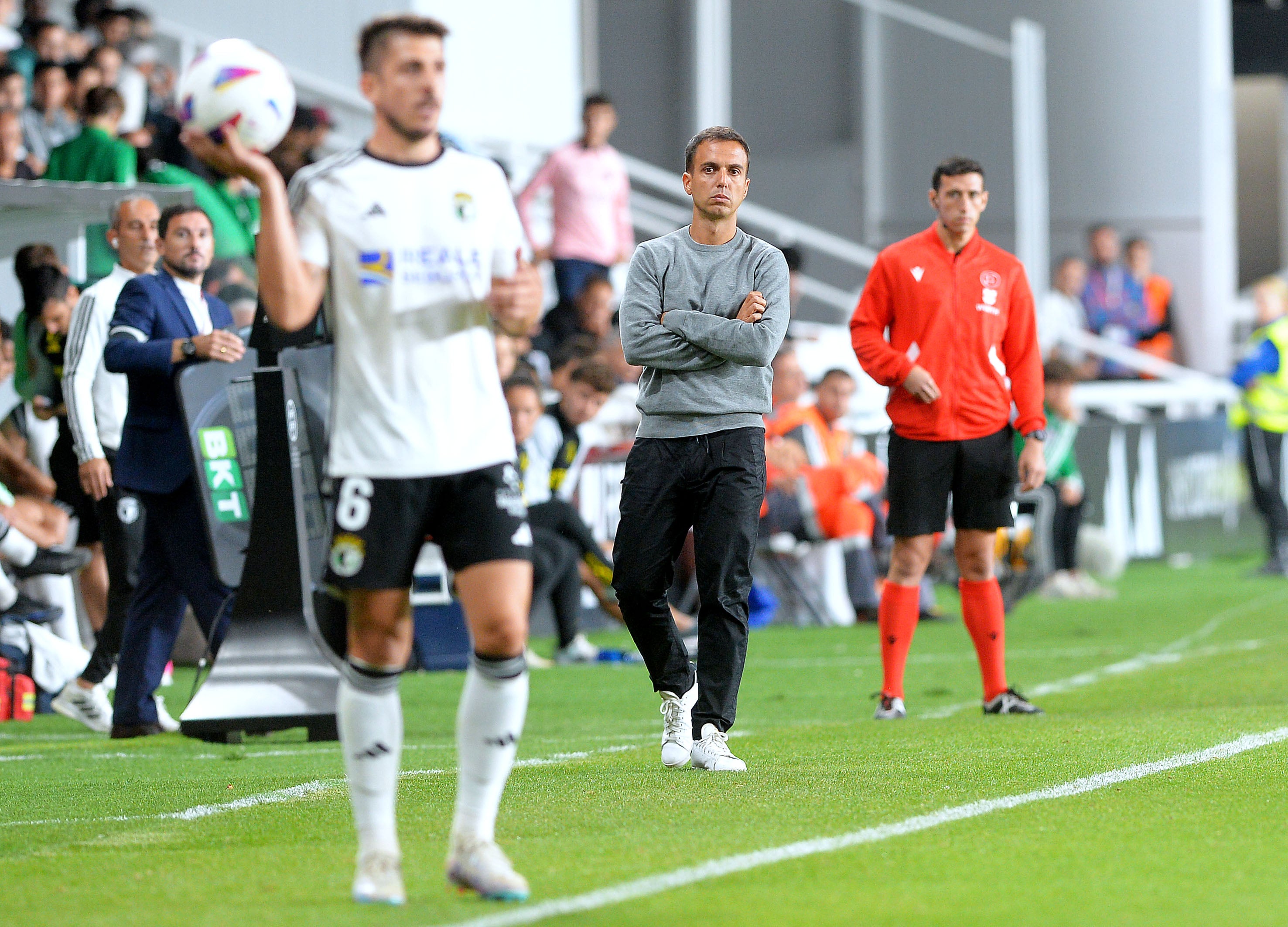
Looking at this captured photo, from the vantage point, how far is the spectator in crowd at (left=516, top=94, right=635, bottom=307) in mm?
17000

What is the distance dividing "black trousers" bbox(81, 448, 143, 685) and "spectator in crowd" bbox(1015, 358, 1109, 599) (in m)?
8.31

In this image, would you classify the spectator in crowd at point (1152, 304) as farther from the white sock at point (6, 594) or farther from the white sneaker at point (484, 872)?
the white sneaker at point (484, 872)

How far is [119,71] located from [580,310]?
14.1ft

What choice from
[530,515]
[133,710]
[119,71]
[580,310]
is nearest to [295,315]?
[133,710]

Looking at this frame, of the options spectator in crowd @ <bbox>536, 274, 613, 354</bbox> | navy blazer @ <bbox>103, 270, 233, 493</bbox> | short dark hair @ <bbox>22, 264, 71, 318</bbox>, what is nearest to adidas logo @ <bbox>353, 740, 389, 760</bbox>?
navy blazer @ <bbox>103, 270, 233, 493</bbox>

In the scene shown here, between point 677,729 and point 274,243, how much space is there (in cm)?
298

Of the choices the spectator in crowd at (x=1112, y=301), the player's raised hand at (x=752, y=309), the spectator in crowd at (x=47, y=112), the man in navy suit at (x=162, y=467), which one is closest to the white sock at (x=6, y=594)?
the man in navy suit at (x=162, y=467)

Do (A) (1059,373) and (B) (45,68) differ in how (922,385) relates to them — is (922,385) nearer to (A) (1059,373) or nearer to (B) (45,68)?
(A) (1059,373)

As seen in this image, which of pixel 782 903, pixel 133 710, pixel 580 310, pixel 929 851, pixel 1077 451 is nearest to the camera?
pixel 782 903

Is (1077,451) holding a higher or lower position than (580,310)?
lower

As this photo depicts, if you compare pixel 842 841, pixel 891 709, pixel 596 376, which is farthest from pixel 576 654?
pixel 842 841

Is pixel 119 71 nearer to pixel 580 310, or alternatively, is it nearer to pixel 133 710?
pixel 580 310

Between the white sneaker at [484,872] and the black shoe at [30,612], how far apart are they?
5.54 meters

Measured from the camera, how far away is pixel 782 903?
176 inches
